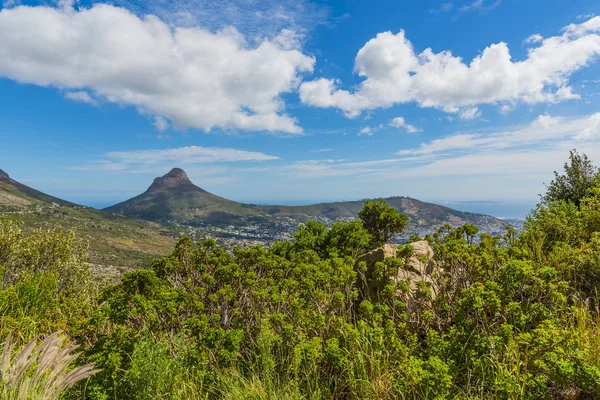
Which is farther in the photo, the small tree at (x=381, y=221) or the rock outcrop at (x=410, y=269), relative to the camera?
the small tree at (x=381, y=221)

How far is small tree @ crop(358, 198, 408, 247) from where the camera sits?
14703 millimetres

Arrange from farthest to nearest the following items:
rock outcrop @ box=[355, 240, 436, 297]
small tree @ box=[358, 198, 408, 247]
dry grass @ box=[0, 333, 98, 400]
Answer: small tree @ box=[358, 198, 408, 247] < rock outcrop @ box=[355, 240, 436, 297] < dry grass @ box=[0, 333, 98, 400]

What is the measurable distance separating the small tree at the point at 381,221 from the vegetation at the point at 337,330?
7.49 meters

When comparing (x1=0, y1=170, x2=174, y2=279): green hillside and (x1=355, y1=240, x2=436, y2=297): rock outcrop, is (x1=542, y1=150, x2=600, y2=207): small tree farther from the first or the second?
(x1=0, y1=170, x2=174, y2=279): green hillside

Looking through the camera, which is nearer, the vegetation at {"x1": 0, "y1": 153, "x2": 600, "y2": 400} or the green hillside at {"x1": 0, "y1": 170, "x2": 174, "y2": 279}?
the vegetation at {"x1": 0, "y1": 153, "x2": 600, "y2": 400}

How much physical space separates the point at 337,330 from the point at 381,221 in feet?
34.8

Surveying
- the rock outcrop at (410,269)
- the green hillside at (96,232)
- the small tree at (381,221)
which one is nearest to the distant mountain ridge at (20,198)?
the green hillside at (96,232)

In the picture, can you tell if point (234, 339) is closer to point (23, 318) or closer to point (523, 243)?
point (23, 318)

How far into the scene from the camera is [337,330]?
497 cm

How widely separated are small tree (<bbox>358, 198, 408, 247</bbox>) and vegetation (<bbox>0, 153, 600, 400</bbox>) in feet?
24.6

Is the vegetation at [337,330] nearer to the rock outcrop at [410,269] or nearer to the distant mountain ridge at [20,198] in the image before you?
the rock outcrop at [410,269]

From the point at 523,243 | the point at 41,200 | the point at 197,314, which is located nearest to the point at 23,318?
the point at 197,314

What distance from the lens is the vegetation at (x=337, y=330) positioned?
3875mm

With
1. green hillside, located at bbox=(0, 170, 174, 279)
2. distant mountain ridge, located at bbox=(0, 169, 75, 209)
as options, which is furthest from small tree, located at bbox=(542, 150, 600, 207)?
distant mountain ridge, located at bbox=(0, 169, 75, 209)
